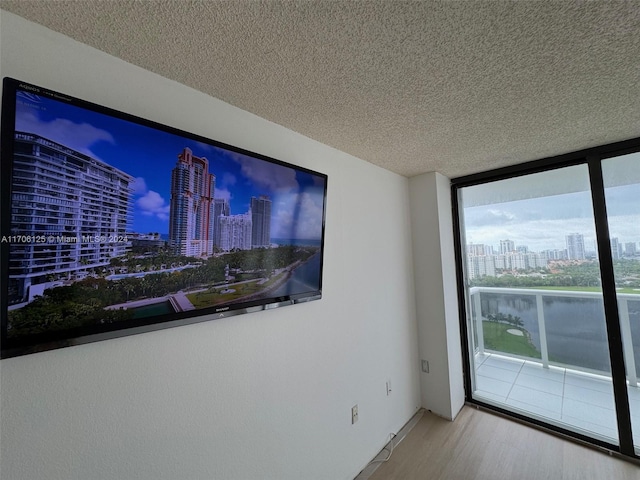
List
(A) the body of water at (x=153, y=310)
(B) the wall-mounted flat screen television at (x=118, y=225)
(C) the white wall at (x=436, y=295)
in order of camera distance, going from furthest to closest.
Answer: (C) the white wall at (x=436, y=295) → (A) the body of water at (x=153, y=310) → (B) the wall-mounted flat screen television at (x=118, y=225)

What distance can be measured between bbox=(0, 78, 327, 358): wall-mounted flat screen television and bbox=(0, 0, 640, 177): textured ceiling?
31cm

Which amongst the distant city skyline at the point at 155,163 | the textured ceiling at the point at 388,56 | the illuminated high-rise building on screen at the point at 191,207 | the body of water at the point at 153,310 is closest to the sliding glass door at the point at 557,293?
the textured ceiling at the point at 388,56

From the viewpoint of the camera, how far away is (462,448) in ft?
6.84

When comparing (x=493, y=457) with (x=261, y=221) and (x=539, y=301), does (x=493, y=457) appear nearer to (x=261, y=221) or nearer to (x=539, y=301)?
(x=539, y=301)

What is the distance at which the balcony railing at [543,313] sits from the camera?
2006 mm

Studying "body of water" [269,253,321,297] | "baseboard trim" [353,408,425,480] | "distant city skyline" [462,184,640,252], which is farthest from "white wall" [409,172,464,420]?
"body of water" [269,253,321,297]

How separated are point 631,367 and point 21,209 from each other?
12.0 feet

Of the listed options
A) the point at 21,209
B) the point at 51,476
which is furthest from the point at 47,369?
the point at 21,209

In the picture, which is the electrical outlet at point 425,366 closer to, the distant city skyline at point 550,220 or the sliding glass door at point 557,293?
the sliding glass door at point 557,293

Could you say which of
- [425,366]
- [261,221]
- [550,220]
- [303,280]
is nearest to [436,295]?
[425,366]

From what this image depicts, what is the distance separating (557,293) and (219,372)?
2.84 m

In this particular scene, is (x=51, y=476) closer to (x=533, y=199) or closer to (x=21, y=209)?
(x=21, y=209)

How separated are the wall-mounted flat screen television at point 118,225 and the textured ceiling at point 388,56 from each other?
307 mm

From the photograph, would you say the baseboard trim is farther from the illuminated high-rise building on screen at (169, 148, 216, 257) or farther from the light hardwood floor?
the illuminated high-rise building on screen at (169, 148, 216, 257)
